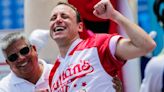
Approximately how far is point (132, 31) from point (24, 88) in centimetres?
81

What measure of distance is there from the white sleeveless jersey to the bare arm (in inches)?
2.1

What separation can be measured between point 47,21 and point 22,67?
0.97 m

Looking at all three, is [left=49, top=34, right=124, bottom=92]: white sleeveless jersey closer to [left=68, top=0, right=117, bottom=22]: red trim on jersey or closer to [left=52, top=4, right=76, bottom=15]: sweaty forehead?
[left=52, top=4, right=76, bottom=15]: sweaty forehead

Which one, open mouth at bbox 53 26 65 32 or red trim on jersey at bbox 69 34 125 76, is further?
open mouth at bbox 53 26 65 32

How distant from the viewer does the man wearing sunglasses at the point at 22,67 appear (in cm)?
226

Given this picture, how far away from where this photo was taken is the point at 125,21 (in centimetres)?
175

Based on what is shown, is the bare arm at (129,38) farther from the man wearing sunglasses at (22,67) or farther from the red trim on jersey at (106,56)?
the man wearing sunglasses at (22,67)

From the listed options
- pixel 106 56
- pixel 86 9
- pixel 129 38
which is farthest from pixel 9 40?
pixel 129 38

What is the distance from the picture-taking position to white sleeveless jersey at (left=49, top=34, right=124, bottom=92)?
6.01 feet

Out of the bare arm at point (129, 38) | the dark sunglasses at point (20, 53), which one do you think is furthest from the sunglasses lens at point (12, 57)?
the bare arm at point (129, 38)

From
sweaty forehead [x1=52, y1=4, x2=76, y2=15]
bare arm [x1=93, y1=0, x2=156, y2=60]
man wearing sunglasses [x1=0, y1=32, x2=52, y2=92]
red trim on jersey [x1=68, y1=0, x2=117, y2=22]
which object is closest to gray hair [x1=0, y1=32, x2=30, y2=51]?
man wearing sunglasses [x1=0, y1=32, x2=52, y2=92]

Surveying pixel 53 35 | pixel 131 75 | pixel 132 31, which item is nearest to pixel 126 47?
pixel 132 31

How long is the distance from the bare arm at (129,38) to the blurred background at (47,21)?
0.45 meters

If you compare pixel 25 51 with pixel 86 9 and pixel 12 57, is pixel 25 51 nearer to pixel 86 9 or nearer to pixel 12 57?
pixel 12 57
